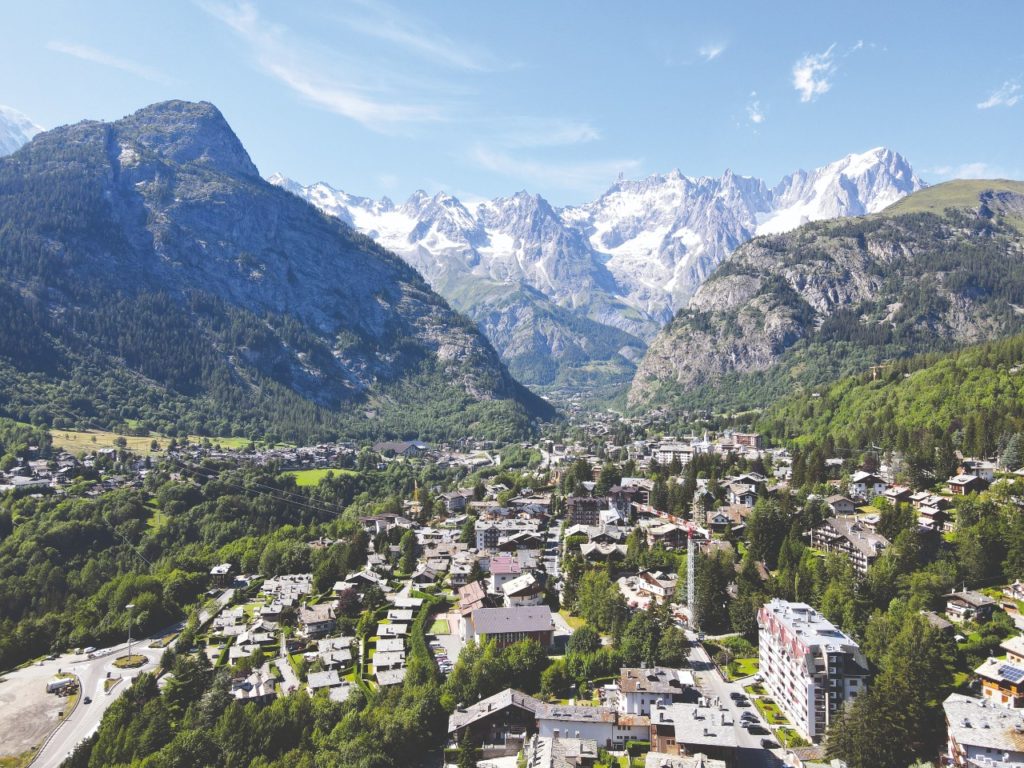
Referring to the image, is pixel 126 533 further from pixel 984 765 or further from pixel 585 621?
pixel 984 765

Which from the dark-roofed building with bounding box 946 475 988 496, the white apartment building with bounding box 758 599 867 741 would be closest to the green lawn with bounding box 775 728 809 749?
the white apartment building with bounding box 758 599 867 741

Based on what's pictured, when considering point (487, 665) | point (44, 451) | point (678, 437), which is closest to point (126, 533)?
point (44, 451)

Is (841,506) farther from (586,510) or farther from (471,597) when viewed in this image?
(471,597)

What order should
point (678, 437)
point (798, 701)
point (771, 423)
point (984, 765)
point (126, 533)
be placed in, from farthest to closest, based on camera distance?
1. point (678, 437)
2. point (771, 423)
3. point (126, 533)
4. point (798, 701)
5. point (984, 765)

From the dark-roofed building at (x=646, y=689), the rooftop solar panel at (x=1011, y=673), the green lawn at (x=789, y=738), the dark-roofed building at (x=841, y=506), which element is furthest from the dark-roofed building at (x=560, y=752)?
the dark-roofed building at (x=841, y=506)

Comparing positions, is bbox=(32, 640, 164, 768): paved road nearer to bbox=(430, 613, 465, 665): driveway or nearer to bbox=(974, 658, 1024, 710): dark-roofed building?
bbox=(430, 613, 465, 665): driveway

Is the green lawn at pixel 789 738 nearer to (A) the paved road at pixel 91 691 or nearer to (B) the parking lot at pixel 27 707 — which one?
(A) the paved road at pixel 91 691
